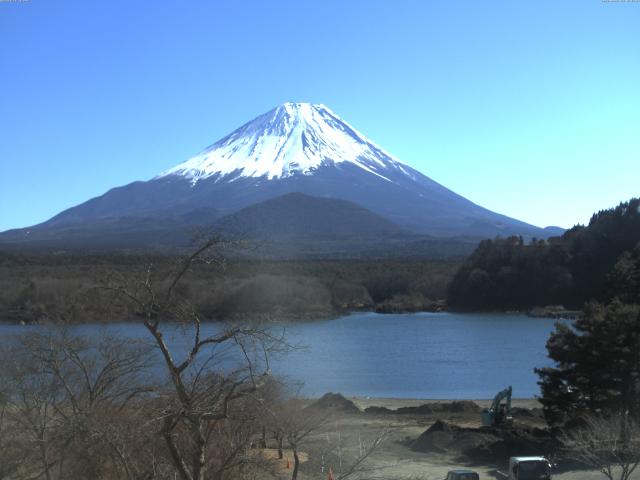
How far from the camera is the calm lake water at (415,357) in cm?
2441

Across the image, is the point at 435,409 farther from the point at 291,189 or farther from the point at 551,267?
the point at 291,189

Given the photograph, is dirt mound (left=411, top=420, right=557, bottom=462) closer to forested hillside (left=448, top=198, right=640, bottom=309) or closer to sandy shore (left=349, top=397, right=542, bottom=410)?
sandy shore (left=349, top=397, right=542, bottom=410)

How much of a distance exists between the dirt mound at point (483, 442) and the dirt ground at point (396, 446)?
25 centimetres

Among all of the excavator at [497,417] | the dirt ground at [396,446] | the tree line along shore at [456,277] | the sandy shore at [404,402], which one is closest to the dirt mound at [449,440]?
the dirt ground at [396,446]

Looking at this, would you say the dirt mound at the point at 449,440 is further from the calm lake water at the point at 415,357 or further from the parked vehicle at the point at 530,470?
the parked vehicle at the point at 530,470

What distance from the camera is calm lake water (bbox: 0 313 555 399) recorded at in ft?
80.1

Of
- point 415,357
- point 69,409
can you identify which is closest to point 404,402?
point 415,357

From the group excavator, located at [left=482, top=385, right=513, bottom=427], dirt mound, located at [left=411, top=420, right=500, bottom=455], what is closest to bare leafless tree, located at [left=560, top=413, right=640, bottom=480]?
dirt mound, located at [left=411, top=420, right=500, bottom=455]

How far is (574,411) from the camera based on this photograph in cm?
1484

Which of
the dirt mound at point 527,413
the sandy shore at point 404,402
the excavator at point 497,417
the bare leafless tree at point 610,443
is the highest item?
the bare leafless tree at point 610,443

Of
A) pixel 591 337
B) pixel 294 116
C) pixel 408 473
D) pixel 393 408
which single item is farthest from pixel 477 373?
pixel 294 116

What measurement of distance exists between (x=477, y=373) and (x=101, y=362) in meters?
18.2

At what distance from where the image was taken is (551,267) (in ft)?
180

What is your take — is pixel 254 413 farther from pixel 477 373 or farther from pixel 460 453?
pixel 477 373
